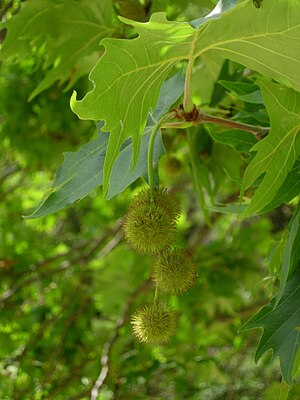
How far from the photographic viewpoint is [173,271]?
1777mm

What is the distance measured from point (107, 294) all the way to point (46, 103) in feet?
4.50

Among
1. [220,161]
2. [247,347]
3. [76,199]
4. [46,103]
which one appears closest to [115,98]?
[76,199]

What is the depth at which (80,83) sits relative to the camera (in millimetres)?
3373

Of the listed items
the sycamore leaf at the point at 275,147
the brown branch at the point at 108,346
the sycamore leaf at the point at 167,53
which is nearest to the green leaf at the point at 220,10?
the sycamore leaf at the point at 167,53

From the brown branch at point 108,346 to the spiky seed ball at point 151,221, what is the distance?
1596mm

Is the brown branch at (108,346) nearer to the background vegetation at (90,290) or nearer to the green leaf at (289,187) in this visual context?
the background vegetation at (90,290)

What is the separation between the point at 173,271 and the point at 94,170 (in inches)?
12.1

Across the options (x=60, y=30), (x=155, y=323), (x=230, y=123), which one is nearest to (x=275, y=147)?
(x=230, y=123)

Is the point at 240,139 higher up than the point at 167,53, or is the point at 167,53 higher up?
the point at 167,53

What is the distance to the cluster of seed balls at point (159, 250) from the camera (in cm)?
176

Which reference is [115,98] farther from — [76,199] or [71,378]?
[71,378]

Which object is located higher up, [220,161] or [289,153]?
[289,153]

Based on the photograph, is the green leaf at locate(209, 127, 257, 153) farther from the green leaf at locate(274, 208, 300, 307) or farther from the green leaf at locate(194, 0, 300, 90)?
the green leaf at locate(194, 0, 300, 90)

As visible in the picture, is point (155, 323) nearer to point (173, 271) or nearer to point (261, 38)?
point (173, 271)
